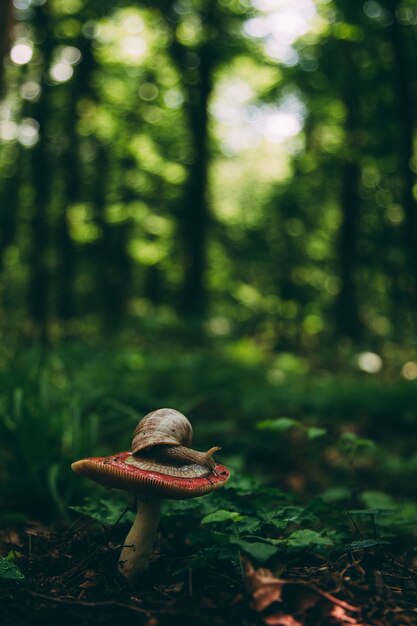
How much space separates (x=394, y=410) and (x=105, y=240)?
11843mm

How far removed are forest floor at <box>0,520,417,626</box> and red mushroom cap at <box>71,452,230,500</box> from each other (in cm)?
27

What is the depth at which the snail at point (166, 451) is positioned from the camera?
1918mm

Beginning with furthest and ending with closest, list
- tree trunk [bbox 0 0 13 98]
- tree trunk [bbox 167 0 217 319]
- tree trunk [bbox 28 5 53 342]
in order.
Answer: tree trunk [bbox 28 5 53 342], tree trunk [bbox 167 0 217 319], tree trunk [bbox 0 0 13 98]

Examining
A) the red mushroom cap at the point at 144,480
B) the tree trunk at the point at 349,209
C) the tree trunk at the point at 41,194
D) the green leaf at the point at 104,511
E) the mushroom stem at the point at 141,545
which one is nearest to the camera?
the red mushroom cap at the point at 144,480

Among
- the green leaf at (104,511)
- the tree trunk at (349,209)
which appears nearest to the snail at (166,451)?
the green leaf at (104,511)

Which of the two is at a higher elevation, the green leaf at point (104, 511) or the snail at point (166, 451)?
the snail at point (166, 451)

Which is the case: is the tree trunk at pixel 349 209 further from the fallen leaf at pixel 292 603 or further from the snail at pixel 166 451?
the fallen leaf at pixel 292 603

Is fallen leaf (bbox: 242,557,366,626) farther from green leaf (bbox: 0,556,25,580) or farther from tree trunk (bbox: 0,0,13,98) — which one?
tree trunk (bbox: 0,0,13,98)

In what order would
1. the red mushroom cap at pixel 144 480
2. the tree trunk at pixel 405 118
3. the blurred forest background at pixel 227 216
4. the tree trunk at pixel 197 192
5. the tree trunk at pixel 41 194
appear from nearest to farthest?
the red mushroom cap at pixel 144 480, the blurred forest background at pixel 227 216, the tree trunk at pixel 405 118, the tree trunk at pixel 197 192, the tree trunk at pixel 41 194

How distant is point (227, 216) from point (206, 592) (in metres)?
20.0

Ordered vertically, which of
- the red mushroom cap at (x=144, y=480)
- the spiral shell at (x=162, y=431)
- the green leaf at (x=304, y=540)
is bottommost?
the green leaf at (x=304, y=540)

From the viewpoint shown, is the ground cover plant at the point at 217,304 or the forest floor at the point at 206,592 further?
the ground cover plant at the point at 217,304

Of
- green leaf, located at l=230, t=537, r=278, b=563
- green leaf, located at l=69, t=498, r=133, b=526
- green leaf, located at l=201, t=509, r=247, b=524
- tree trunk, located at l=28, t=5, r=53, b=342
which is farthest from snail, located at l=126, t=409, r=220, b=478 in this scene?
tree trunk, located at l=28, t=5, r=53, b=342

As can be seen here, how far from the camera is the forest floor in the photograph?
1745mm
